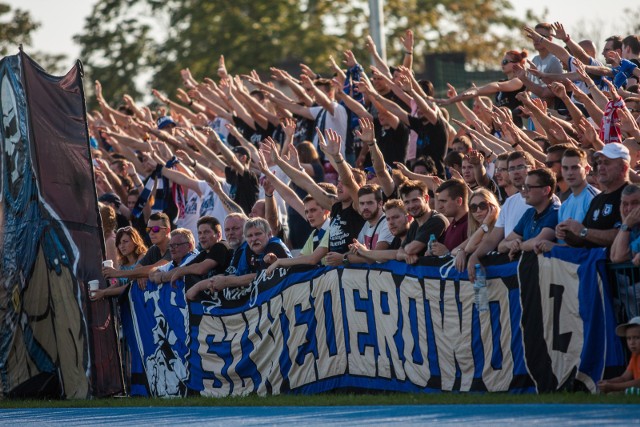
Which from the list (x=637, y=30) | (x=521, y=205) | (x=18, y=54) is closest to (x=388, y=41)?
(x=637, y=30)

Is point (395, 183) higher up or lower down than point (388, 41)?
lower down

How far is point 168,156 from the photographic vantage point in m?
18.5

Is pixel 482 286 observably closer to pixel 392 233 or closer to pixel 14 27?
pixel 392 233

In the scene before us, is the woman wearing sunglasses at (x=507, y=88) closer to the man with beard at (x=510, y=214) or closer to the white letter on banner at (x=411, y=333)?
the man with beard at (x=510, y=214)

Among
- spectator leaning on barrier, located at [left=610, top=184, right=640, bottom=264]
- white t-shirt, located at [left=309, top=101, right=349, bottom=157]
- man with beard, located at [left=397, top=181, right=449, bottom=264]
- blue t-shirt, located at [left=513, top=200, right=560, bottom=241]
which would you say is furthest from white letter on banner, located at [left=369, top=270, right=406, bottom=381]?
white t-shirt, located at [left=309, top=101, right=349, bottom=157]

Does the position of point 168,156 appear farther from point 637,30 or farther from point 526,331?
point 637,30

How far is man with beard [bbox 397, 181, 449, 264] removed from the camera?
40.4ft

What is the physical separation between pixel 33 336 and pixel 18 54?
334 centimetres

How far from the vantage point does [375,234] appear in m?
13.4

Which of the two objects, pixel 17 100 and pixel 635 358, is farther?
pixel 17 100

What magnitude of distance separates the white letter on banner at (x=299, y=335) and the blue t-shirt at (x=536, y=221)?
103 inches

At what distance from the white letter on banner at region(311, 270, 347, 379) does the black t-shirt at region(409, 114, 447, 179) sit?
3703 millimetres

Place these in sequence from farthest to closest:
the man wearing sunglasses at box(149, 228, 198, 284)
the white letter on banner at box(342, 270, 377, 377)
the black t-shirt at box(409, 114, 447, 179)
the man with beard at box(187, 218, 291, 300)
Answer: the black t-shirt at box(409, 114, 447, 179) < the man wearing sunglasses at box(149, 228, 198, 284) < the man with beard at box(187, 218, 291, 300) < the white letter on banner at box(342, 270, 377, 377)

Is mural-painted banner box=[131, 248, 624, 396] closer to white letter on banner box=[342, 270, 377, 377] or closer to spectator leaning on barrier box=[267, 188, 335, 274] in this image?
white letter on banner box=[342, 270, 377, 377]
